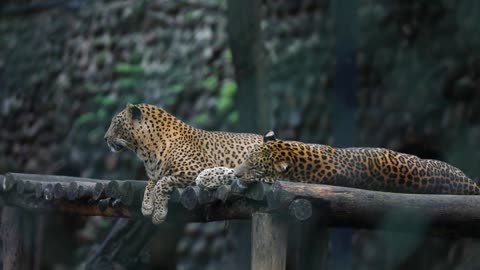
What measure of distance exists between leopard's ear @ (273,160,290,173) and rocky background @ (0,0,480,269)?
2026 millimetres

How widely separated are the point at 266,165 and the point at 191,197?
0.46 meters

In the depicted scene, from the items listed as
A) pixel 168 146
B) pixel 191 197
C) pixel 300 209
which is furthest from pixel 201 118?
pixel 300 209

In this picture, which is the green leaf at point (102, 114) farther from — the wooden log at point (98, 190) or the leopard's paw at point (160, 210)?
the leopard's paw at point (160, 210)

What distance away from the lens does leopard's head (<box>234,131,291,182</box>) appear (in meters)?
4.59

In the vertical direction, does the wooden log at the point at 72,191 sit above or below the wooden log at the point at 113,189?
below

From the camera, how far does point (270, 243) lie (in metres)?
4.28

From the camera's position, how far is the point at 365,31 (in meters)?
8.20

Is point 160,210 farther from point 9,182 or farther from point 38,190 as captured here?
point 9,182

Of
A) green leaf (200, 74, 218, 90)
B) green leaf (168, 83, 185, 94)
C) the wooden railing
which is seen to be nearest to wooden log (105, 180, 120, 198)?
the wooden railing

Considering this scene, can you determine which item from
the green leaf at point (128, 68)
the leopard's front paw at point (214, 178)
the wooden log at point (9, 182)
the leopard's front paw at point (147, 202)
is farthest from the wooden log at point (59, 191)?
the green leaf at point (128, 68)

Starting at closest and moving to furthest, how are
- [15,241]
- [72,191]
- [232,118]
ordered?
[72,191], [15,241], [232,118]

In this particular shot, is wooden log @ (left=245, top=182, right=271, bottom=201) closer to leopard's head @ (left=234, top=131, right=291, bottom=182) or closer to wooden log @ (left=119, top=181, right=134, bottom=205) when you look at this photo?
leopard's head @ (left=234, top=131, right=291, bottom=182)

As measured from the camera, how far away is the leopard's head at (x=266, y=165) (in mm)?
4586

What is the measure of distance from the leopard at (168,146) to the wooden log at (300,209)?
107 centimetres
